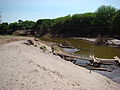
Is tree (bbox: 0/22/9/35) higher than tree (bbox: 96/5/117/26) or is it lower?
lower

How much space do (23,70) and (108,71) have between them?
13216mm

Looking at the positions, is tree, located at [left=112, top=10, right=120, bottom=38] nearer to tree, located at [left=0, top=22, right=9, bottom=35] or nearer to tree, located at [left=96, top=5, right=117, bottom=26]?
tree, located at [left=96, top=5, right=117, bottom=26]

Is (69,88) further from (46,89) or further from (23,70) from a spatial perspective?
(23,70)

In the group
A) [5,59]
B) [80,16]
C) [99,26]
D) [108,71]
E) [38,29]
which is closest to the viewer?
[5,59]

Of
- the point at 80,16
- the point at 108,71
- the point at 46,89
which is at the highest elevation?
the point at 80,16

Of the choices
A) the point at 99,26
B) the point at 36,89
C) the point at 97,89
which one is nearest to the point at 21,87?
the point at 36,89

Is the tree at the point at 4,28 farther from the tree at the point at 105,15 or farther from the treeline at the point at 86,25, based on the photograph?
the tree at the point at 105,15

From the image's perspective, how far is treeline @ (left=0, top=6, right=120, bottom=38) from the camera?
262 ft

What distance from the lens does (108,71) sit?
2556 cm

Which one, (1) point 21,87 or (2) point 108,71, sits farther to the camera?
(2) point 108,71

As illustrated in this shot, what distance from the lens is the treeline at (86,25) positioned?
7981 centimetres

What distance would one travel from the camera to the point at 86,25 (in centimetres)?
9612

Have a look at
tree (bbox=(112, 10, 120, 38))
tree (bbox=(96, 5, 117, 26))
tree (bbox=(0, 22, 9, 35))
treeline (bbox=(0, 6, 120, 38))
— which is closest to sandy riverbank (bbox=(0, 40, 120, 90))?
tree (bbox=(112, 10, 120, 38))

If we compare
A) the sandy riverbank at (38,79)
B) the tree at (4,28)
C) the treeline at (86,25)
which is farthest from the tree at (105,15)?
the sandy riverbank at (38,79)
